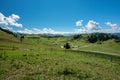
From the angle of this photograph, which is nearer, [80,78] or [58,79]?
[58,79]

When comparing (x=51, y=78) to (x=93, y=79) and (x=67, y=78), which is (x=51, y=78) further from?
(x=93, y=79)

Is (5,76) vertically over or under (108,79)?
over

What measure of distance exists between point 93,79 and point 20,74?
9170 millimetres

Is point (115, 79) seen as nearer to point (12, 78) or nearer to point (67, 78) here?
point (67, 78)

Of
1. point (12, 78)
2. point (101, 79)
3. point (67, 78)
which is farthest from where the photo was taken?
point (101, 79)

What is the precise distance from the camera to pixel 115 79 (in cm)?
1948

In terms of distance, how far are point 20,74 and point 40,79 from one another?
3049mm

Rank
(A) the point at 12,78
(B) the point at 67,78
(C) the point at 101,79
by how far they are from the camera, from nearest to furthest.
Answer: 1. (A) the point at 12,78
2. (B) the point at 67,78
3. (C) the point at 101,79

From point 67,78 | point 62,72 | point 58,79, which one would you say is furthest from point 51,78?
point 62,72

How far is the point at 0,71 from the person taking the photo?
58.0 feet

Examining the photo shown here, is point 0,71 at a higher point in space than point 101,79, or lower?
higher

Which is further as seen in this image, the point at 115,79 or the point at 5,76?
the point at 115,79

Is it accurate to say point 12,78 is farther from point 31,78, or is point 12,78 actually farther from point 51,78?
point 51,78

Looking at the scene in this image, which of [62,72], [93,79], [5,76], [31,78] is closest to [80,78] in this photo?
[93,79]
